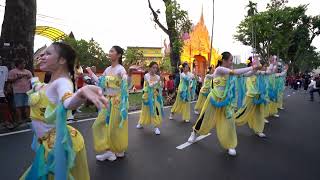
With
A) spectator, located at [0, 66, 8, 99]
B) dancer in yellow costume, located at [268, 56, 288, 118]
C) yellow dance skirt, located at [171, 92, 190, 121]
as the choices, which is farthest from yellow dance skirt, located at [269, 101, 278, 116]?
spectator, located at [0, 66, 8, 99]

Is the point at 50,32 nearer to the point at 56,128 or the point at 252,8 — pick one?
the point at 252,8

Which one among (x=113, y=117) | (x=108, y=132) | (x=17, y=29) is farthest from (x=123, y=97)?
(x=17, y=29)

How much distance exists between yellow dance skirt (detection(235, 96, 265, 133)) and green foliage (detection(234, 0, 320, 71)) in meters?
34.8

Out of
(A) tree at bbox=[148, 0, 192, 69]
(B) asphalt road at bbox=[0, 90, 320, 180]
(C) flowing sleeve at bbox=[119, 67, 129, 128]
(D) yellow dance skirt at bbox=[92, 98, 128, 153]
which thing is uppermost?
(A) tree at bbox=[148, 0, 192, 69]

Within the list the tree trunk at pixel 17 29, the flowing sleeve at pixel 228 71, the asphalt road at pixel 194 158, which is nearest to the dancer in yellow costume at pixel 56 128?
the asphalt road at pixel 194 158

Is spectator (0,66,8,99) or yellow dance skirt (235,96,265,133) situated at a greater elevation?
spectator (0,66,8,99)

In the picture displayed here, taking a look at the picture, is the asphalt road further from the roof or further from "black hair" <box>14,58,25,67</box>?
the roof

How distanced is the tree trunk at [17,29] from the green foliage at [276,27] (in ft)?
116

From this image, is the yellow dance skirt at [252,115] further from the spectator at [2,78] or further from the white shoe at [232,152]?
the spectator at [2,78]

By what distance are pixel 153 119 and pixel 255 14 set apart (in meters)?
38.5

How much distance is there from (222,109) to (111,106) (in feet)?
6.93

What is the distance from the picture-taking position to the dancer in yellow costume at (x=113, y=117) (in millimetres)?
5754

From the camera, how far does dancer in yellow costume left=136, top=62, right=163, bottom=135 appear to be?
28.2 ft

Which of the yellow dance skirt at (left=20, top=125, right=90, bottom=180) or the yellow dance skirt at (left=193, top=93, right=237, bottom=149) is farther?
the yellow dance skirt at (left=193, top=93, right=237, bottom=149)
